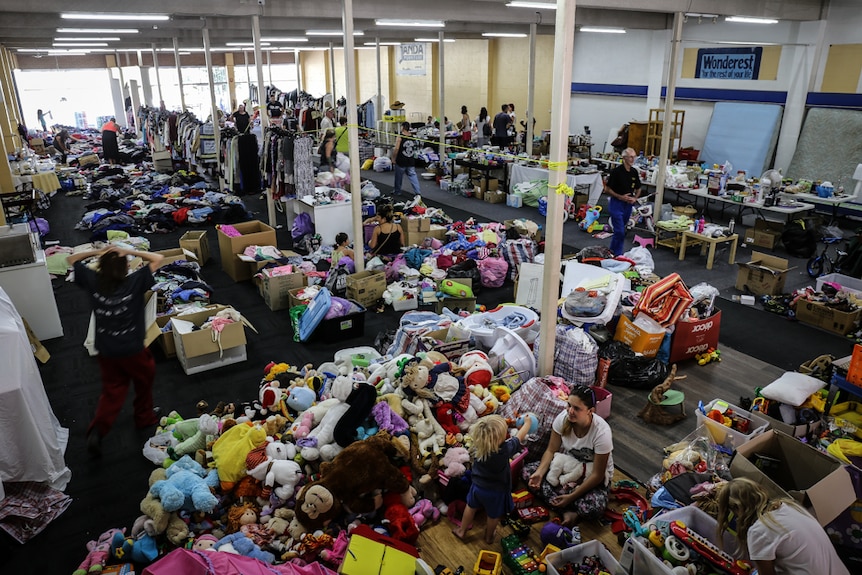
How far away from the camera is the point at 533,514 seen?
406 cm

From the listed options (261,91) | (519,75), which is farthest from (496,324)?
(519,75)

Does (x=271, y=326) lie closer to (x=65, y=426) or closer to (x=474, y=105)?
(x=65, y=426)

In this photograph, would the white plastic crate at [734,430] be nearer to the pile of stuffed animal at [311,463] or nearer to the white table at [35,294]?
the pile of stuffed animal at [311,463]

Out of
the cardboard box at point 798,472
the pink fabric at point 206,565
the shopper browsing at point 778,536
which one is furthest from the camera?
the cardboard box at point 798,472

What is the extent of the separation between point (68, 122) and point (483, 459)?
33180 millimetres

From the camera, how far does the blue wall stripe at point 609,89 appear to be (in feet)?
50.8

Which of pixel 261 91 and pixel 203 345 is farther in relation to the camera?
pixel 261 91

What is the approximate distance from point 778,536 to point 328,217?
25.5 feet

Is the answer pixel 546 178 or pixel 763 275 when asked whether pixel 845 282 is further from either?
pixel 546 178

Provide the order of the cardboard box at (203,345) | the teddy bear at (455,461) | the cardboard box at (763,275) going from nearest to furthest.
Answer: the teddy bear at (455,461), the cardboard box at (203,345), the cardboard box at (763,275)

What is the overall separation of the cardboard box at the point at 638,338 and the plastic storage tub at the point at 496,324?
2.77 feet

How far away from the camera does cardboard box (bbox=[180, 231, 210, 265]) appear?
8.88 meters

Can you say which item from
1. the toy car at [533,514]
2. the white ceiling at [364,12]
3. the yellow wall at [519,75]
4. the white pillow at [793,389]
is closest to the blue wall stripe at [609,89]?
the yellow wall at [519,75]

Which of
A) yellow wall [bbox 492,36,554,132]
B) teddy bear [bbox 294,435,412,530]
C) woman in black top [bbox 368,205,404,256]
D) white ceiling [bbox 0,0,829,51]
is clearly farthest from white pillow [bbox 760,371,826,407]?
yellow wall [bbox 492,36,554,132]
